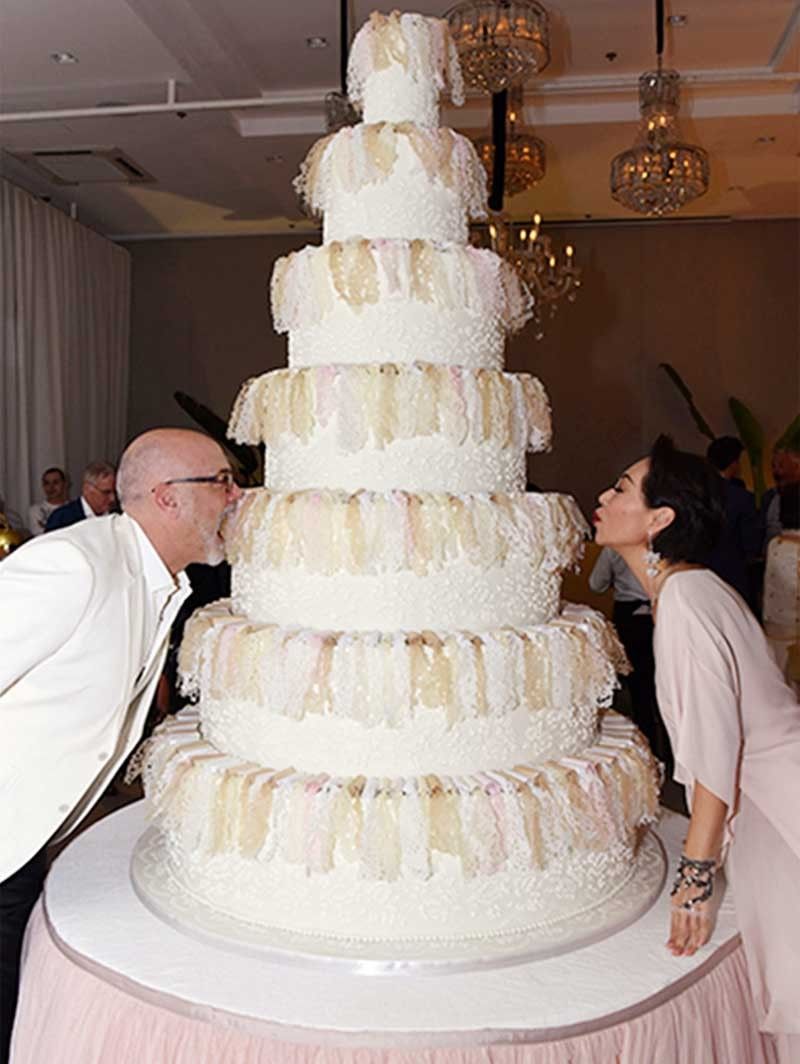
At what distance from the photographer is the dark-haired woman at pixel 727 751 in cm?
183

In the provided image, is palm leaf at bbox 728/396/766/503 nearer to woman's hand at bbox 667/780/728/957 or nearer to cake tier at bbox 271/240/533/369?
cake tier at bbox 271/240/533/369

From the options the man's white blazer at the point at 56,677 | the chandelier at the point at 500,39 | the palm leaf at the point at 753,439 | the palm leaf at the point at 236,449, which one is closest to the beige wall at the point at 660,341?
the palm leaf at the point at 753,439

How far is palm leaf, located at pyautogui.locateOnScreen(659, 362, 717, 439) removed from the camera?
8773mm

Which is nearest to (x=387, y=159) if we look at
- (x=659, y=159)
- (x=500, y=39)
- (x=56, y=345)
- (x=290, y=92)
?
(x=500, y=39)

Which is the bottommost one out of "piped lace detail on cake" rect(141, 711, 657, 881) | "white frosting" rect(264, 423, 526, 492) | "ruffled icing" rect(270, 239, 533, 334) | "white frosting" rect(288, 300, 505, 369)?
"piped lace detail on cake" rect(141, 711, 657, 881)

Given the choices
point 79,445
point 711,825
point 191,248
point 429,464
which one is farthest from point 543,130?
point 711,825

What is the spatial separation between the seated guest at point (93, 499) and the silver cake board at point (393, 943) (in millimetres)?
3975

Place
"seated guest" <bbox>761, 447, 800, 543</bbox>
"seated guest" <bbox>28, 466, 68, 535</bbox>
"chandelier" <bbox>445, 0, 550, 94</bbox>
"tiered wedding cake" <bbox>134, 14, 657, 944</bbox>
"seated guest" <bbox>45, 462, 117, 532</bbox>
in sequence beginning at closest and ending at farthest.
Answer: "tiered wedding cake" <bbox>134, 14, 657, 944</bbox>, "chandelier" <bbox>445, 0, 550, 94</bbox>, "seated guest" <bbox>761, 447, 800, 543</bbox>, "seated guest" <bbox>45, 462, 117, 532</bbox>, "seated guest" <bbox>28, 466, 68, 535</bbox>

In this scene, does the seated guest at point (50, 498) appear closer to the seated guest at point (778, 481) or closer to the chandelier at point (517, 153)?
the chandelier at point (517, 153)

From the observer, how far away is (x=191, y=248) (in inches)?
404

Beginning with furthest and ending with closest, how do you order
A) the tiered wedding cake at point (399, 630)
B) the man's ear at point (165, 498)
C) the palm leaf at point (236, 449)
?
the palm leaf at point (236, 449) → the man's ear at point (165, 498) → the tiered wedding cake at point (399, 630)

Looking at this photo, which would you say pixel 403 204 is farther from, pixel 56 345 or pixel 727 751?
pixel 56 345

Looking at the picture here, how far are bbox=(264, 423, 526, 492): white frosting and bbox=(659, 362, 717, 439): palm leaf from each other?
6.99 m

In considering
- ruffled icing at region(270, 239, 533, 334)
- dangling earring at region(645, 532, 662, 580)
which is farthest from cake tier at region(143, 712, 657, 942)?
ruffled icing at region(270, 239, 533, 334)
